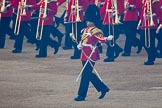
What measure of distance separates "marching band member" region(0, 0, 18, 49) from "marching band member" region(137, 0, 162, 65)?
4.50m

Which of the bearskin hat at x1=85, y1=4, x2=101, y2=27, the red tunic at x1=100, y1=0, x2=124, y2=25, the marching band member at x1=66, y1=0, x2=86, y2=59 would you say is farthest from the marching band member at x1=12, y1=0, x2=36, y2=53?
the bearskin hat at x1=85, y1=4, x2=101, y2=27

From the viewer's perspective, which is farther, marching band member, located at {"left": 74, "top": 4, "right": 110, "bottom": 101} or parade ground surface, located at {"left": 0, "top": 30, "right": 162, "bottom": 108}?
marching band member, located at {"left": 74, "top": 4, "right": 110, "bottom": 101}

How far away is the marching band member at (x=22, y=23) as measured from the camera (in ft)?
68.9

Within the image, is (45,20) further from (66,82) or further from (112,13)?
(66,82)

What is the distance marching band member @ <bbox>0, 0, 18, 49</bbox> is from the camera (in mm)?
21906

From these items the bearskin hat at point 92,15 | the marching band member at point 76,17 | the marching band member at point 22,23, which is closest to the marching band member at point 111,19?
the marching band member at point 76,17

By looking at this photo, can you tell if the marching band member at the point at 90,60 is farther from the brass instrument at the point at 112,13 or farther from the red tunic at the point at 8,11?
the red tunic at the point at 8,11

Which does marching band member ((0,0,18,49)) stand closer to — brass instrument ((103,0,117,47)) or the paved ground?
the paved ground

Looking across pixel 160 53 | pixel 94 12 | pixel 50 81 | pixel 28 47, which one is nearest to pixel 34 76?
pixel 50 81

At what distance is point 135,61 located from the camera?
62.8ft

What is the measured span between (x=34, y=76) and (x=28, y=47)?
675 centimetres

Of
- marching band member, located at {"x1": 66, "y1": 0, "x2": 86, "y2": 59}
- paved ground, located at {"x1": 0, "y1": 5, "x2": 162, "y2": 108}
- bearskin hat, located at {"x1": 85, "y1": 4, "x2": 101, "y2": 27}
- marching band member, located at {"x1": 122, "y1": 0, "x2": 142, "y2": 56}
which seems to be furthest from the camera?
marching band member, located at {"x1": 66, "y1": 0, "x2": 86, "y2": 59}

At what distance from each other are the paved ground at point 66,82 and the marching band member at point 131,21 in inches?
11.4

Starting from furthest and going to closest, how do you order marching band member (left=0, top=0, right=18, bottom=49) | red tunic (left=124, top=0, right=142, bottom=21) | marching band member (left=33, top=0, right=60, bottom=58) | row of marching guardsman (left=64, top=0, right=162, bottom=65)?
marching band member (left=0, top=0, right=18, bottom=49) < marching band member (left=33, top=0, right=60, bottom=58) < red tunic (left=124, top=0, right=142, bottom=21) < row of marching guardsman (left=64, top=0, right=162, bottom=65)
